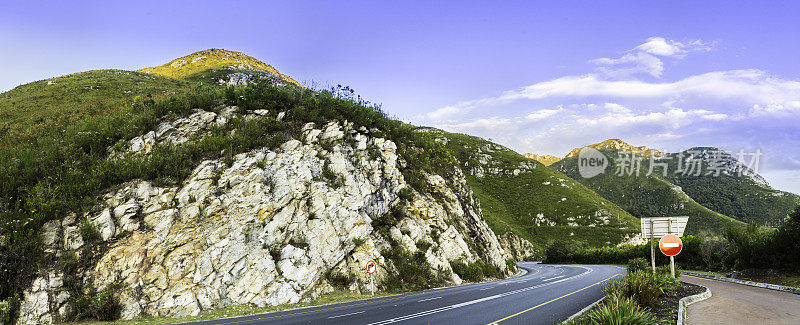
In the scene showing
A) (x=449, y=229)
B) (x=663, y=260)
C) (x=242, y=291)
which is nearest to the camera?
(x=242, y=291)

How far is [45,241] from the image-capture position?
636 inches

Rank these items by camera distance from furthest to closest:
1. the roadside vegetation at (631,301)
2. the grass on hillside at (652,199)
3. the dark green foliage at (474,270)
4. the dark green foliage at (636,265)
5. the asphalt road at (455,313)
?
the grass on hillside at (652,199)
the dark green foliage at (474,270)
the dark green foliage at (636,265)
the asphalt road at (455,313)
the roadside vegetation at (631,301)

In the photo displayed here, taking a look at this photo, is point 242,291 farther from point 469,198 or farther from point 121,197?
point 469,198

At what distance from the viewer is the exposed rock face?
52.6ft

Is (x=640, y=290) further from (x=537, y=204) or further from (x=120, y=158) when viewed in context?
(x=537, y=204)

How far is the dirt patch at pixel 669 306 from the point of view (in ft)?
33.7

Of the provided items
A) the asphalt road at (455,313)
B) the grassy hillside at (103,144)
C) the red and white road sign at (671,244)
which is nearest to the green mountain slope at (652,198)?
the red and white road sign at (671,244)

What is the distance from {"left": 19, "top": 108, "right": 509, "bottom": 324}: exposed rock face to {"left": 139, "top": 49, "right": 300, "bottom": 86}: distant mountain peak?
58301 millimetres

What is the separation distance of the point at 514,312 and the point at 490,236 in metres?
24.3

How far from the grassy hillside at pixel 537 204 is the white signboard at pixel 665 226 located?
219 feet

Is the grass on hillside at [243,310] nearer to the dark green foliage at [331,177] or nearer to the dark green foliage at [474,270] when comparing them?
the dark green foliage at [331,177]

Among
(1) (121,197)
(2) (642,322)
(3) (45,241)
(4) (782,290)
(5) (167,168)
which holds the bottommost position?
(4) (782,290)

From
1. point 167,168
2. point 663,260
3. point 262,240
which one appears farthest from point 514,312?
point 663,260

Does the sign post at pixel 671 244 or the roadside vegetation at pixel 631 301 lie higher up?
the sign post at pixel 671 244
